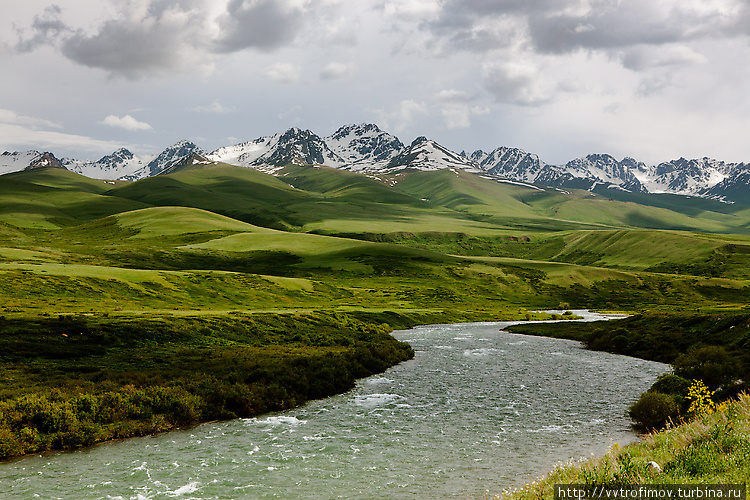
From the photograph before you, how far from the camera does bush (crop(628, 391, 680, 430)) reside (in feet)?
118

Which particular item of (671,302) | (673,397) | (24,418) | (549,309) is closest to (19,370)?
(24,418)

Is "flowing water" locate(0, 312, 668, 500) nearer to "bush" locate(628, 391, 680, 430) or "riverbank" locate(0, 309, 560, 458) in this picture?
"bush" locate(628, 391, 680, 430)

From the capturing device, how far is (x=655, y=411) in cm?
3650

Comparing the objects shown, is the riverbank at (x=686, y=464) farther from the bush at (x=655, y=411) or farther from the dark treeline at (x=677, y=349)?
the bush at (x=655, y=411)

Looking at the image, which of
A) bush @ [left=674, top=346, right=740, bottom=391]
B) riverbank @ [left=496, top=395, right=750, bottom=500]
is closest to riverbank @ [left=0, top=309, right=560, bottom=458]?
riverbank @ [left=496, top=395, right=750, bottom=500]

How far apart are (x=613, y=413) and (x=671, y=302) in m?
151

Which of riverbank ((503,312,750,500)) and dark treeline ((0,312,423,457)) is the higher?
riverbank ((503,312,750,500))

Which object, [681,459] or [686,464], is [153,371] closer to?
[681,459]

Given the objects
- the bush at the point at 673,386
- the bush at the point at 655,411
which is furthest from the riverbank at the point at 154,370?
the bush at the point at 673,386

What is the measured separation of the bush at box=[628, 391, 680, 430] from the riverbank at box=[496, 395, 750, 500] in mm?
15873

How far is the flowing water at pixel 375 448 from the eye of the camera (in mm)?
25219

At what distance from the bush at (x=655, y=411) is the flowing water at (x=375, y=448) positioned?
1.49 meters

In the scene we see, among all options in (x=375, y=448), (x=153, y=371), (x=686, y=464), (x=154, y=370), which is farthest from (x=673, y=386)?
(x=154, y=370)

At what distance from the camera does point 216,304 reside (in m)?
113
